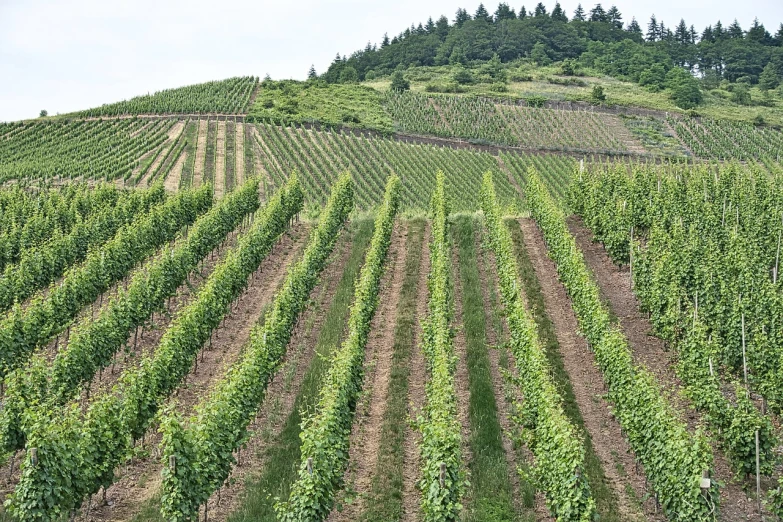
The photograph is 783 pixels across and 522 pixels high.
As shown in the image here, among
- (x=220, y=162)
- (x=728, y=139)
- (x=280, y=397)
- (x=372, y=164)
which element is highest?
(x=220, y=162)

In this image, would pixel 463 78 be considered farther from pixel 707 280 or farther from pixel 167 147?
pixel 707 280

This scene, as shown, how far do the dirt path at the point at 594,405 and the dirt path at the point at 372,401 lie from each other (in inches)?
203

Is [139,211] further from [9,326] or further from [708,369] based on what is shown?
[708,369]

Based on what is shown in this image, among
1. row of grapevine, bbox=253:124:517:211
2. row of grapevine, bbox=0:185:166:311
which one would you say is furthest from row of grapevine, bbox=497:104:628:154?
row of grapevine, bbox=0:185:166:311

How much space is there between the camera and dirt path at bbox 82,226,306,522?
1773cm

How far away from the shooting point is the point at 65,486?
1588 centimetres

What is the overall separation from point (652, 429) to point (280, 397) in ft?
32.2

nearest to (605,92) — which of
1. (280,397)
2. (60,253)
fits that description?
(60,253)

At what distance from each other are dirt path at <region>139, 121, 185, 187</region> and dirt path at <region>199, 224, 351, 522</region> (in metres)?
24.6

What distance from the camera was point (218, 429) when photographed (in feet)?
57.3

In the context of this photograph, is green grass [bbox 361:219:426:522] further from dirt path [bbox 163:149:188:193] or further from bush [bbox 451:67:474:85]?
bush [bbox 451:67:474:85]

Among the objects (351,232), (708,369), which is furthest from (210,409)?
(351,232)

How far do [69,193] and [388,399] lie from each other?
29178 mm

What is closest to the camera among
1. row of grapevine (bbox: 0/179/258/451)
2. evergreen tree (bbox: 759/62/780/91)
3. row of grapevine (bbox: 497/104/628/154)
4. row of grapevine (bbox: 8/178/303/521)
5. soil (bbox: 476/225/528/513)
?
row of grapevine (bbox: 8/178/303/521)
